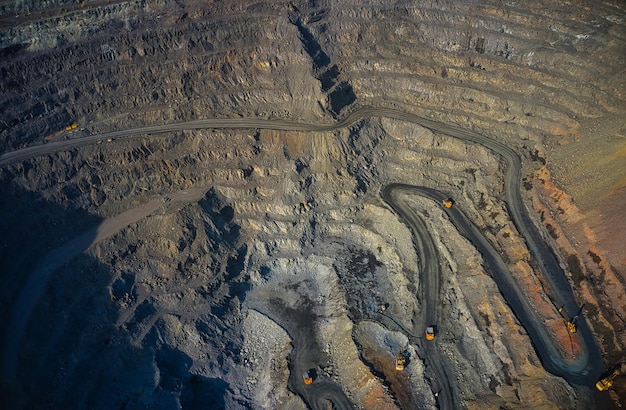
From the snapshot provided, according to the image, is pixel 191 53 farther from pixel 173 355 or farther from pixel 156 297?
pixel 173 355

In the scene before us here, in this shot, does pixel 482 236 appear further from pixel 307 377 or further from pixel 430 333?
pixel 307 377

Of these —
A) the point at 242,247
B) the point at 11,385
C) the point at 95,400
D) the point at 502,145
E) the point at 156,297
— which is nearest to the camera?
the point at 11,385

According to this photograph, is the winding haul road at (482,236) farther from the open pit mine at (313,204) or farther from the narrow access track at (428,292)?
the open pit mine at (313,204)

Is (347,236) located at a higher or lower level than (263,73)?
lower

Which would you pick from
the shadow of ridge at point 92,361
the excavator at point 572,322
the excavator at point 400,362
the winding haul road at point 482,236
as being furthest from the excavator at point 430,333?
the shadow of ridge at point 92,361

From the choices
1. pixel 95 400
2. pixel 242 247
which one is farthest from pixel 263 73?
pixel 95 400

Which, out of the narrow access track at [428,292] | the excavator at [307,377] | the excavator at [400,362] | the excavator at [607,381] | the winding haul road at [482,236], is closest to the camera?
the excavator at [607,381]

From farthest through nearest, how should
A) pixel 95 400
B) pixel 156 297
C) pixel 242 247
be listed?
pixel 242 247, pixel 156 297, pixel 95 400
